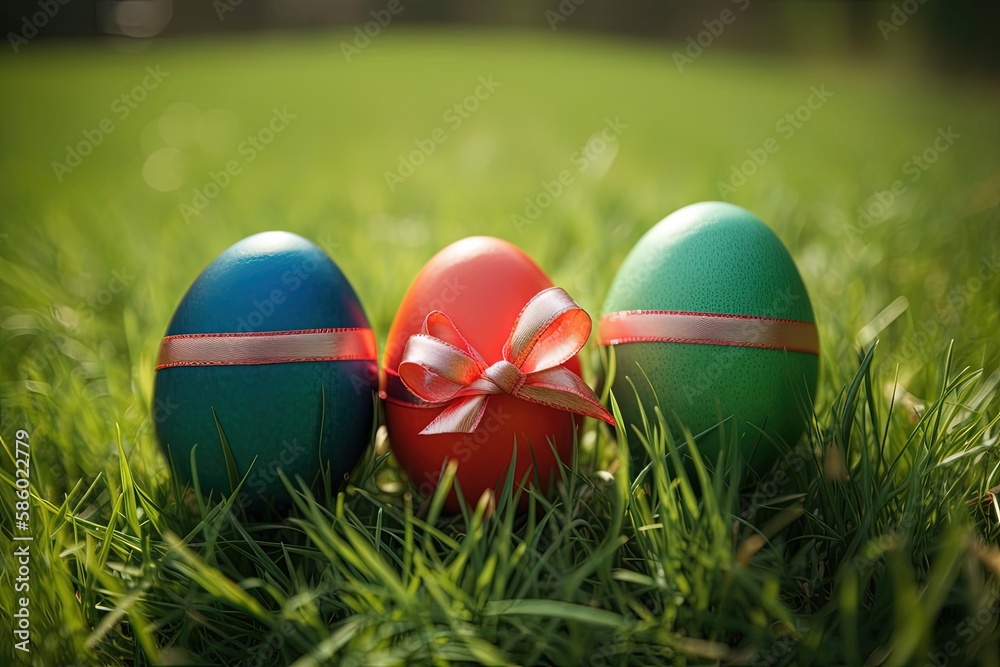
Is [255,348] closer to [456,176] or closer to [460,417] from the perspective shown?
[460,417]

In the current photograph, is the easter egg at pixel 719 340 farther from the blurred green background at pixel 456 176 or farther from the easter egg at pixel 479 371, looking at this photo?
the blurred green background at pixel 456 176

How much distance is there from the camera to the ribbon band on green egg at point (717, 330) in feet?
5.90

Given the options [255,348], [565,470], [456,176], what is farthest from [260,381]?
[456,176]

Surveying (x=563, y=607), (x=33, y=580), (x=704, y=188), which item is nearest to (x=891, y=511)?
(x=563, y=607)

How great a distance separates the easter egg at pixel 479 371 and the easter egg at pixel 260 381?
14cm

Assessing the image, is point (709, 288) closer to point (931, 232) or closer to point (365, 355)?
point (365, 355)

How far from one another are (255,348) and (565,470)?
27.7 inches

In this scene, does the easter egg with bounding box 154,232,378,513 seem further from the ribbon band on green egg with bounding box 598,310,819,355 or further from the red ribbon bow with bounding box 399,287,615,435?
the ribbon band on green egg with bounding box 598,310,819,355

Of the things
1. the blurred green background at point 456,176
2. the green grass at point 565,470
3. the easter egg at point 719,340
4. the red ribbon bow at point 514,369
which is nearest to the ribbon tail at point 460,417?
the red ribbon bow at point 514,369

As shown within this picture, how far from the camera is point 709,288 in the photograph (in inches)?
71.8

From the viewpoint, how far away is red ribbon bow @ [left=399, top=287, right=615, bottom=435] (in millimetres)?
1687

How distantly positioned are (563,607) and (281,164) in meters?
5.58

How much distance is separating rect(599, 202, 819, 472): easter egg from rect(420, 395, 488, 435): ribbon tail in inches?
13.1

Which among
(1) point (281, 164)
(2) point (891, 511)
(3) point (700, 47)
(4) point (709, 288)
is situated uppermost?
(4) point (709, 288)
